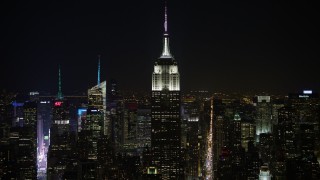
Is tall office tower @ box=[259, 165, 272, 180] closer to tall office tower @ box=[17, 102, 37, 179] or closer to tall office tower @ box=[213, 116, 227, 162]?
tall office tower @ box=[213, 116, 227, 162]

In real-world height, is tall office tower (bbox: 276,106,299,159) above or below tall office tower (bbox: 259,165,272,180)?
above

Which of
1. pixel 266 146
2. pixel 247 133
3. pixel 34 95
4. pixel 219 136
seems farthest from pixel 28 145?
pixel 266 146

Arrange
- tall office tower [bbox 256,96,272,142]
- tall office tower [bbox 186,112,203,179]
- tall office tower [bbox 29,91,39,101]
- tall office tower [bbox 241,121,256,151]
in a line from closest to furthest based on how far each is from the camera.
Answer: tall office tower [bbox 29,91,39,101] → tall office tower [bbox 186,112,203,179] → tall office tower [bbox 256,96,272,142] → tall office tower [bbox 241,121,256,151]

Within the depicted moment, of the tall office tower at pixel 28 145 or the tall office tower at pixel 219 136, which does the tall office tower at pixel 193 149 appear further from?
the tall office tower at pixel 28 145

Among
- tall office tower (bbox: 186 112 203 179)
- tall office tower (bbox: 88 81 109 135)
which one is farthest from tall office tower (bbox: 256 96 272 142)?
tall office tower (bbox: 88 81 109 135)

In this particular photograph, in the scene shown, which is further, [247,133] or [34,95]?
[247,133]

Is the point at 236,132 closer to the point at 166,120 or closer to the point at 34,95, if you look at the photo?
the point at 166,120
